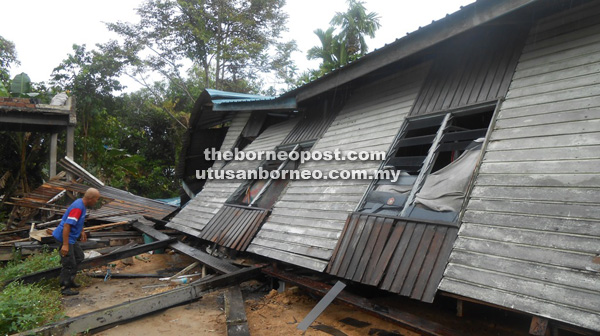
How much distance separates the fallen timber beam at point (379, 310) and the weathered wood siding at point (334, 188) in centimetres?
34

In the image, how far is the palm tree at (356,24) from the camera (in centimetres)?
1730

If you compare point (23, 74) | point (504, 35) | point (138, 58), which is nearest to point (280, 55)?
point (138, 58)

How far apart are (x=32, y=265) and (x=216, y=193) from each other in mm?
3958

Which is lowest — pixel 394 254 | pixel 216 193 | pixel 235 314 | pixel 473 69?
pixel 235 314

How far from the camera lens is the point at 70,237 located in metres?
5.84

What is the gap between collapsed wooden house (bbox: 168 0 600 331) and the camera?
2.88 metres

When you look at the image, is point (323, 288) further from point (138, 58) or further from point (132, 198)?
point (138, 58)

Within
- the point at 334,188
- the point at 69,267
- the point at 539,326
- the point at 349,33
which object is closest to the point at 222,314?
the point at 334,188

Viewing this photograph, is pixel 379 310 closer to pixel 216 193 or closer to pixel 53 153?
pixel 216 193

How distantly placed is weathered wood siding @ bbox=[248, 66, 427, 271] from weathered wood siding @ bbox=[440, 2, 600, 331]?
1.76 metres

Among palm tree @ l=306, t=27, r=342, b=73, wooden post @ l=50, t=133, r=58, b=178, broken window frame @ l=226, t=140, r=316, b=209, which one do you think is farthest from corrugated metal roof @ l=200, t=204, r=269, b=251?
palm tree @ l=306, t=27, r=342, b=73

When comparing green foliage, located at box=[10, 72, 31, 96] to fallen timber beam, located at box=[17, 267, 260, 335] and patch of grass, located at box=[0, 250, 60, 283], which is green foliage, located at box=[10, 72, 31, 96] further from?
fallen timber beam, located at box=[17, 267, 260, 335]

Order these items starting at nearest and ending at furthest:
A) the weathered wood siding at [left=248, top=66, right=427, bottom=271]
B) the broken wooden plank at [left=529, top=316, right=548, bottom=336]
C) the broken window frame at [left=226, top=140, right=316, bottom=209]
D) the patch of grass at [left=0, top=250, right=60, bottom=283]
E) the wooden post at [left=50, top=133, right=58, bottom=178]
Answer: the broken wooden plank at [left=529, top=316, right=548, bottom=336] → the weathered wood siding at [left=248, top=66, right=427, bottom=271] → the patch of grass at [left=0, top=250, right=60, bottom=283] → the broken window frame at [left=226, top=140, right=316, bottom=209] → the wooden post at [left=50, top=133, right=58, bottom=178]

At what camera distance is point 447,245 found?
11.3 ft
